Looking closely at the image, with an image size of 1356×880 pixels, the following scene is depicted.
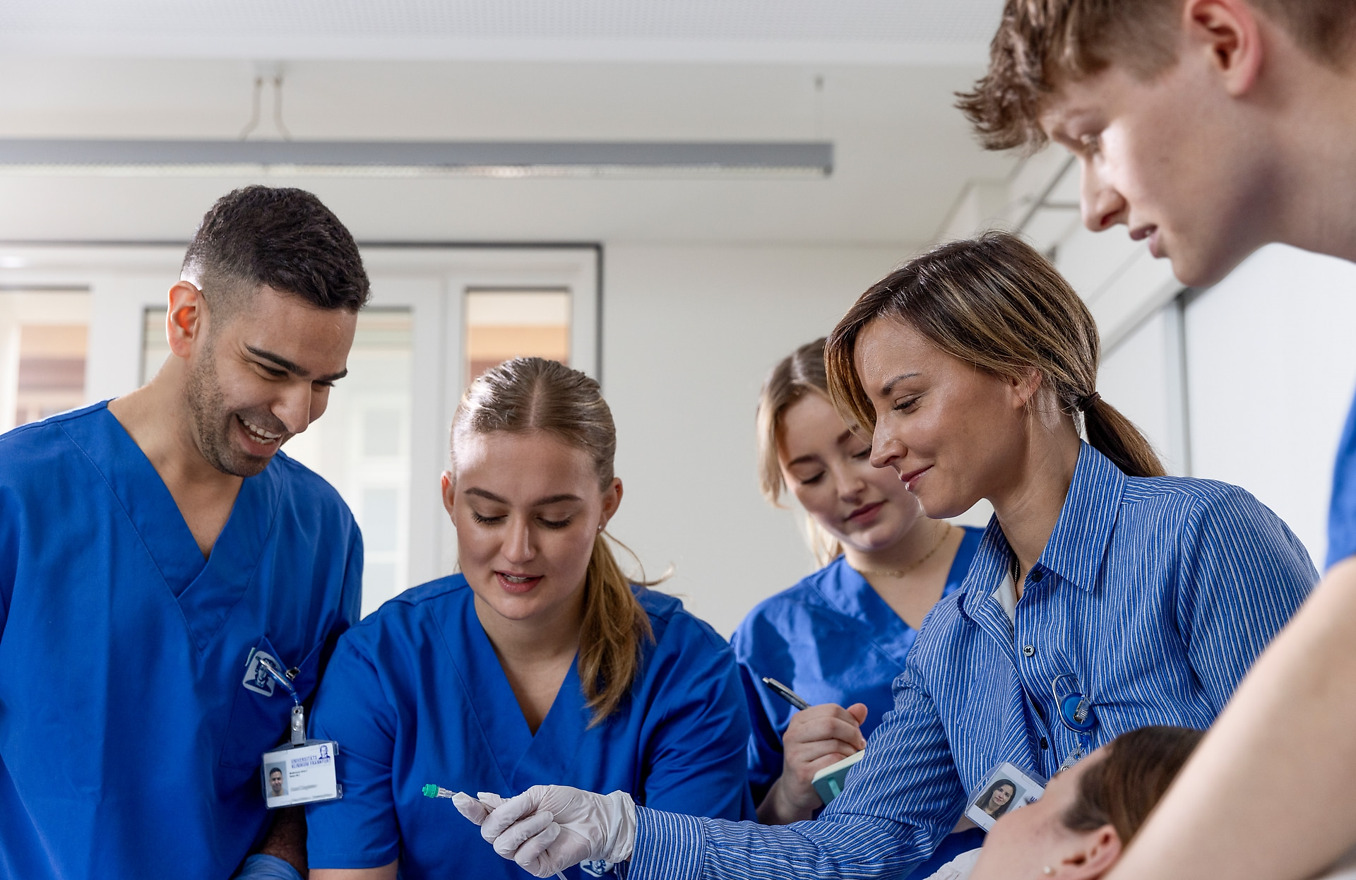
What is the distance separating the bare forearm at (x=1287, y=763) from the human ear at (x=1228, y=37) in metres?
0.30

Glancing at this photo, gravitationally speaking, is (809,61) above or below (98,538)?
above

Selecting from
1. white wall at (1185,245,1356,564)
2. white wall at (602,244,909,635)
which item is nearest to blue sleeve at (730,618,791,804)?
white wall at (1185,245,1356,564)

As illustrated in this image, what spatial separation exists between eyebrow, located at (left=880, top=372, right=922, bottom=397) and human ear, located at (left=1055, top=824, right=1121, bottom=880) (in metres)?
0.57

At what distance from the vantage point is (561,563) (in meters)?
1.50

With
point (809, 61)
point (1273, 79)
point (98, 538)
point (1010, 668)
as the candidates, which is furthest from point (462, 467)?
point (809, 61)

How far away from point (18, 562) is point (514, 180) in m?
2.79

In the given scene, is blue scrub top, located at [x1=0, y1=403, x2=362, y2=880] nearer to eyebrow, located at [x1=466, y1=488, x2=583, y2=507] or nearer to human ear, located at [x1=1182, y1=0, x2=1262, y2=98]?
eyebrow, located at [x1=466, y1=488, x2=583, y2=507]

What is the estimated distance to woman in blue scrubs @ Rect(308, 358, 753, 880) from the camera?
146 cm

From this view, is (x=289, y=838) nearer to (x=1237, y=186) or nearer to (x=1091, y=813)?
(x=1091, y=813)

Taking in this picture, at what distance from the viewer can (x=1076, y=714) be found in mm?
1140

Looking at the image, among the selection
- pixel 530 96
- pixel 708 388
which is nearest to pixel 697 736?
pixel 530 96

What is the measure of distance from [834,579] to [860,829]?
704 mm

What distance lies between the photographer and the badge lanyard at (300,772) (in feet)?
4.72

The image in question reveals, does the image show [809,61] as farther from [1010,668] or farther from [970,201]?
[1010,668]
